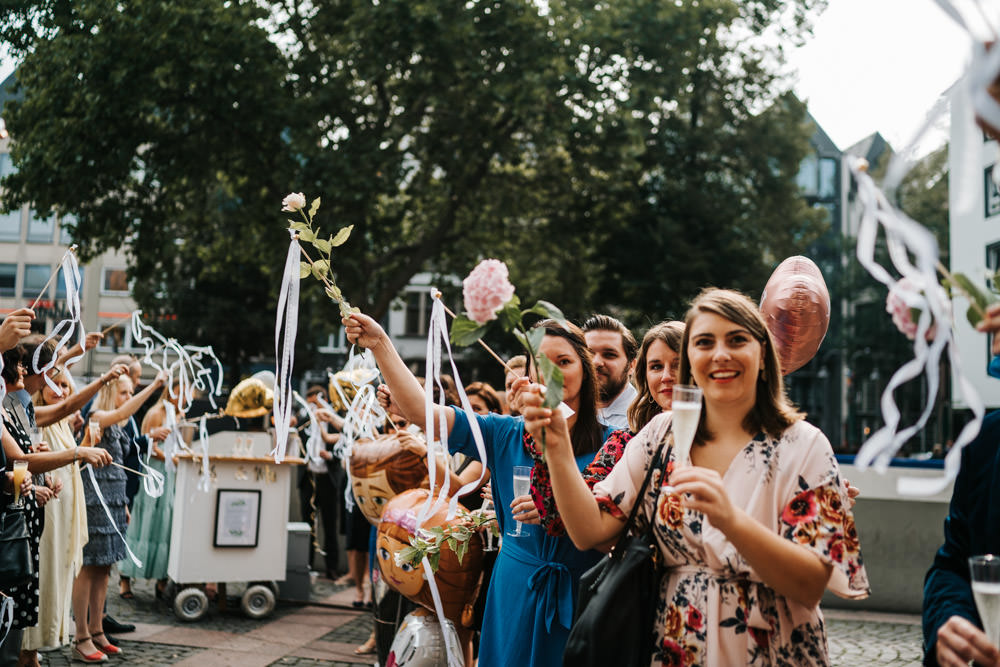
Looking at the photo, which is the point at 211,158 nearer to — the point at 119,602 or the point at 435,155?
the point at 435,155

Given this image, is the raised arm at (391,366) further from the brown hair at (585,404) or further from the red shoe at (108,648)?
the red shoe at (108,648)

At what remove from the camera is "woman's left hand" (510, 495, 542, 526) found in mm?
2762

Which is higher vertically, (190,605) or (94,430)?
(94,430)

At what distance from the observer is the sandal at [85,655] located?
225 inches

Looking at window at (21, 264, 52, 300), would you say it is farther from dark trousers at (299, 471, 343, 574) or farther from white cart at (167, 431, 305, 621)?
white cart at (167, 431, 305, 621)

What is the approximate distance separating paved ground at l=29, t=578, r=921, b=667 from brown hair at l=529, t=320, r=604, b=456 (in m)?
3.65

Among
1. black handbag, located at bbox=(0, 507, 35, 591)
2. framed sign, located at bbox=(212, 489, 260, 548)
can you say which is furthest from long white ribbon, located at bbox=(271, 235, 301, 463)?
framed sign, located at bbox=(212, 489, 260, 548)

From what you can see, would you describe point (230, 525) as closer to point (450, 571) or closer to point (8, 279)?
point (450, 571)

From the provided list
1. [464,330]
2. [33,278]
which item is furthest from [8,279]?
[464,330]

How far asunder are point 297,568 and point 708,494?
6.72 metres

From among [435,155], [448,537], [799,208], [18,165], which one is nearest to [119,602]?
[448,537]

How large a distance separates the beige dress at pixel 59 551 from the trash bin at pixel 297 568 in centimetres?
246

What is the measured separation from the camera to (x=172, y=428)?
7.23 metres

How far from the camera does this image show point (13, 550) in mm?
4137
